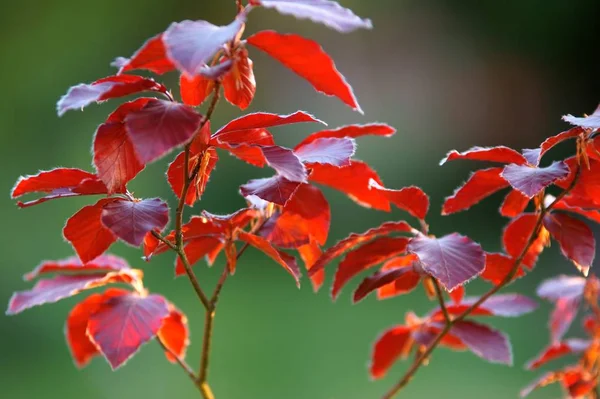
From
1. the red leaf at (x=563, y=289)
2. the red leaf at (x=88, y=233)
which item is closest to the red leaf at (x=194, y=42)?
the red leaf at (x=88, y=233)

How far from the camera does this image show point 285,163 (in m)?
0.59

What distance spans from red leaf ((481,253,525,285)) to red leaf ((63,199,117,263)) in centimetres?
39

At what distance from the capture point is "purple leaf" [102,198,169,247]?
1.89ft

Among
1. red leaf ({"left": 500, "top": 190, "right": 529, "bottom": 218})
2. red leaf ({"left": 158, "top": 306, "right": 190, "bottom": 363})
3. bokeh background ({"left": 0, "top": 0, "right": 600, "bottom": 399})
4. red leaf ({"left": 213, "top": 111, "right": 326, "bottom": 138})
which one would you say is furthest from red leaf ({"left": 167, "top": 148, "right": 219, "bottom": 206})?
bokeh background ({"left": 0, "top": 0, "right": 600, "bottom": 399})

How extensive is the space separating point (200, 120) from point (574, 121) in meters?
0.32

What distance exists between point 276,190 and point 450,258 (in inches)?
6.8

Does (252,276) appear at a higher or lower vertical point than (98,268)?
lower

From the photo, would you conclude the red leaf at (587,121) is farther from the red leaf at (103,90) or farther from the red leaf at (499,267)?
the red leaf at (103,90)

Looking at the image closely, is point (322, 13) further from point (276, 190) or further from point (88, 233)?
point (88, 233)

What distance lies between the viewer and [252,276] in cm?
376

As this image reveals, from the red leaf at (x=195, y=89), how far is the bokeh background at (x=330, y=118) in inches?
84.2

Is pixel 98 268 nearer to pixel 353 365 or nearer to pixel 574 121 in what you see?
pixel 574 121

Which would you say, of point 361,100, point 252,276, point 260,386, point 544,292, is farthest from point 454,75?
point 544,292

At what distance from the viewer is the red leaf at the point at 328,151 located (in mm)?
633
